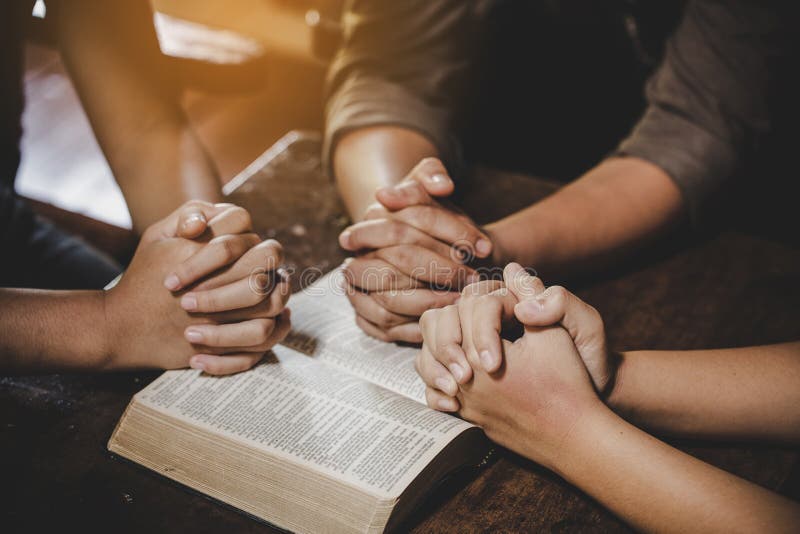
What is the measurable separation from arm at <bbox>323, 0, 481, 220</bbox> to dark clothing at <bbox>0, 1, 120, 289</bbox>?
0.52 meters

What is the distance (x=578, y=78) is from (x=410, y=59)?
23.0 inches

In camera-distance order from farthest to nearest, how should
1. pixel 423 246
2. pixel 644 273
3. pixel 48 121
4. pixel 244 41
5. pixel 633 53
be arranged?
pixel 48 121, pixel 244 41, pixel 633 53, pixel 644 273, pixel 423 246

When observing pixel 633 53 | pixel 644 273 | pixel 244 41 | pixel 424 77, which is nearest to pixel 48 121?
pixel 244 41

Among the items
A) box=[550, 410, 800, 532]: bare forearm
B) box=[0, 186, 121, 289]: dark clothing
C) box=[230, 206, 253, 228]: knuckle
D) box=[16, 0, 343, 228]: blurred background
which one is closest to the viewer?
box=[550, 410, 800, 532]: bare forearm

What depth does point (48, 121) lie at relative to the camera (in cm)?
267

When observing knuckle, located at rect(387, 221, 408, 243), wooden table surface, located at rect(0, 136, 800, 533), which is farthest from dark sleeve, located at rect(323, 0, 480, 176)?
knuckle, located at rect(387, 221, 408, 243)

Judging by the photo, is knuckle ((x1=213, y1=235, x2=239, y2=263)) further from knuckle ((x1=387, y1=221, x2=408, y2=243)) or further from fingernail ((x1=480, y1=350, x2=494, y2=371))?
fingernail ((x1=480, y1=350, x2=494, y2=371))

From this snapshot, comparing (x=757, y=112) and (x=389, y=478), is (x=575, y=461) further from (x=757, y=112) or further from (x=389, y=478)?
(x=757, y=112)

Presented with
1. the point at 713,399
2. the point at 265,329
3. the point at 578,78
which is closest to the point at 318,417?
the point at 265,329

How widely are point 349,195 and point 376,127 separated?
0.46 feet

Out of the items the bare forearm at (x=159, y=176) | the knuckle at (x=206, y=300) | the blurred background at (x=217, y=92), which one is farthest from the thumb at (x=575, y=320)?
the blurred background at (x=217, y=92)

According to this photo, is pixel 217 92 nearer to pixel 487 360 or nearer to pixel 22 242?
pixel 22 242

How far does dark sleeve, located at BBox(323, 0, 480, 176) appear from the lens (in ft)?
3.76

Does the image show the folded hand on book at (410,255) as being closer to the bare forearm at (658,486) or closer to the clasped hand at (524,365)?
the clasped hand at (524,365)
